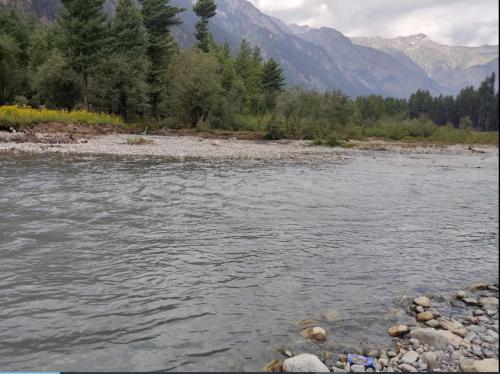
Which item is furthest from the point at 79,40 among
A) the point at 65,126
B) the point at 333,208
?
the point at 333,208

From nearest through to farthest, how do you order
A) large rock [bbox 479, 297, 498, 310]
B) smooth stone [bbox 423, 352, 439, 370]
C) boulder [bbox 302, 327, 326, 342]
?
1. smooth stone [bbox 423, 352, 439, 370]
2. boulder [bbox 302, 327, 326, 342]
3. large rock [bbox 479, 297, 498, 310]

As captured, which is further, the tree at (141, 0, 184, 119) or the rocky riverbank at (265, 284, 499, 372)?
the tree at (141, 0, 184, 119)

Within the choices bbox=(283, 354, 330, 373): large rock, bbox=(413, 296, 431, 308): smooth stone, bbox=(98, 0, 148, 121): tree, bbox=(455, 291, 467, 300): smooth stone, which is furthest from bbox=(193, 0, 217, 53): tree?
bbox=(283, 354, 330, 373): large rock

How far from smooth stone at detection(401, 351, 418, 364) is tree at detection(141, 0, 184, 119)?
5072cm

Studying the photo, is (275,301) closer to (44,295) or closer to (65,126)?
(44,295)

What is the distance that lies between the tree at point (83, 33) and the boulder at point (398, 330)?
1795 inches

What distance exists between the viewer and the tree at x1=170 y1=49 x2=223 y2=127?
154 feet

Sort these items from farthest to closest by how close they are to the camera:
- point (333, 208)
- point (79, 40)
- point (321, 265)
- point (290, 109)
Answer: point (290, 109), point (79, 40), point (333, 208), point (321, 265)

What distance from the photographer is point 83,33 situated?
4525 centimetres

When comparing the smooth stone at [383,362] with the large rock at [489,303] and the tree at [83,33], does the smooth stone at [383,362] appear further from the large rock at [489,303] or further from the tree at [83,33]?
the tree at [83,33]

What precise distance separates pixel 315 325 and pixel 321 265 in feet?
8.00

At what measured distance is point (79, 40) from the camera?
45.2 m

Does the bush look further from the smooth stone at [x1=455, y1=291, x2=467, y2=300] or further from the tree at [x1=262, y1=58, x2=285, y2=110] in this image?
the tree at [x1=262, y1=58, x2=285, y2=110]

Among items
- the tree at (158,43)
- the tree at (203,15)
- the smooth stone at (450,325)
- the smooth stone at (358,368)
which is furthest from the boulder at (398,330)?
the tree at (203,15)
